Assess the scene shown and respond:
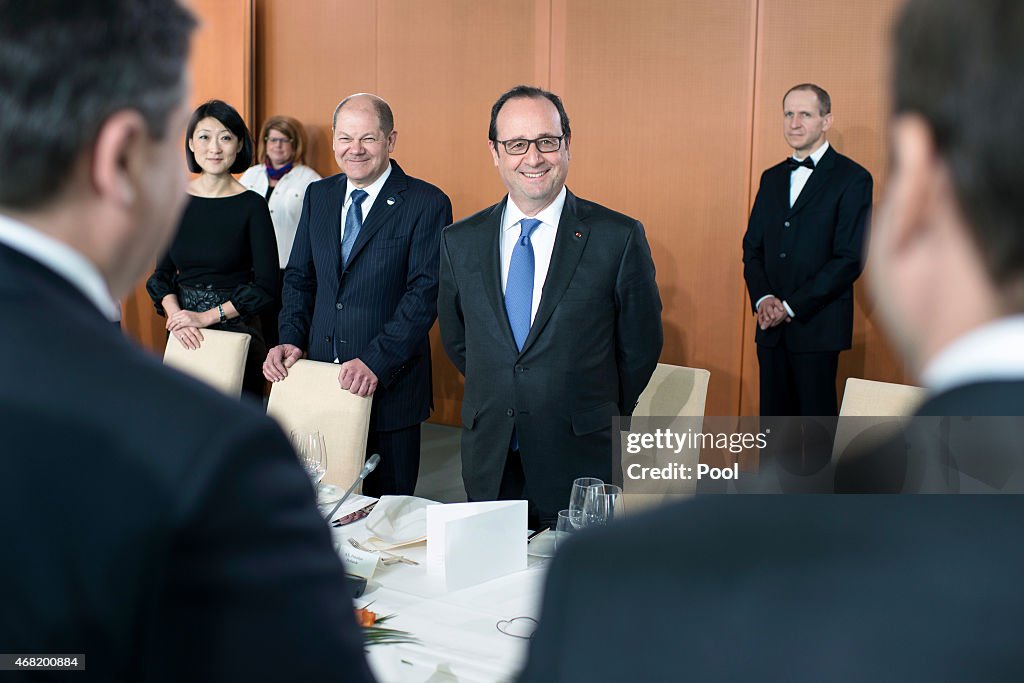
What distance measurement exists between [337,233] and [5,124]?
10.7 feet

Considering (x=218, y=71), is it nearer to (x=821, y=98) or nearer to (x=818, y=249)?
(x=821, y=98)

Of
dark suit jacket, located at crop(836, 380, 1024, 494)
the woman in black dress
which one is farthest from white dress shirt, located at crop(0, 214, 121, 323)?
the woman in black dress

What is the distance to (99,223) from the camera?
755mm

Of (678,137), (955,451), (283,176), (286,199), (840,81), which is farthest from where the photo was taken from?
(283,176)

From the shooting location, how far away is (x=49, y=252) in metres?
0.74

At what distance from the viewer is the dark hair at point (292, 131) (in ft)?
22.5

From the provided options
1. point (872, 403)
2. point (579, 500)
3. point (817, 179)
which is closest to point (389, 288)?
point (872, 403)

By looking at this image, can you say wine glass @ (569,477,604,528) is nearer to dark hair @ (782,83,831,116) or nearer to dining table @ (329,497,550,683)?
dining table @ (329,497,550,683)

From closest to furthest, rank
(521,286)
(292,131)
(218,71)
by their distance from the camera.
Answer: (521,286)
(292,131)
(218,71)

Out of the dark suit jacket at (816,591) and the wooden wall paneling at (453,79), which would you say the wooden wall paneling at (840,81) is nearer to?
the wooden wall paneling at (453,79)

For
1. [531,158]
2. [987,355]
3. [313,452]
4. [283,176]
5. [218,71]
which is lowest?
[313,452]

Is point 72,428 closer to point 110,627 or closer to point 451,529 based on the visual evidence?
point 110,627

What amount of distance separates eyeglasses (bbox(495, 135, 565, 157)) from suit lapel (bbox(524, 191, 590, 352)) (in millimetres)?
222

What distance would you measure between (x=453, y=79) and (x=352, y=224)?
297 cm
